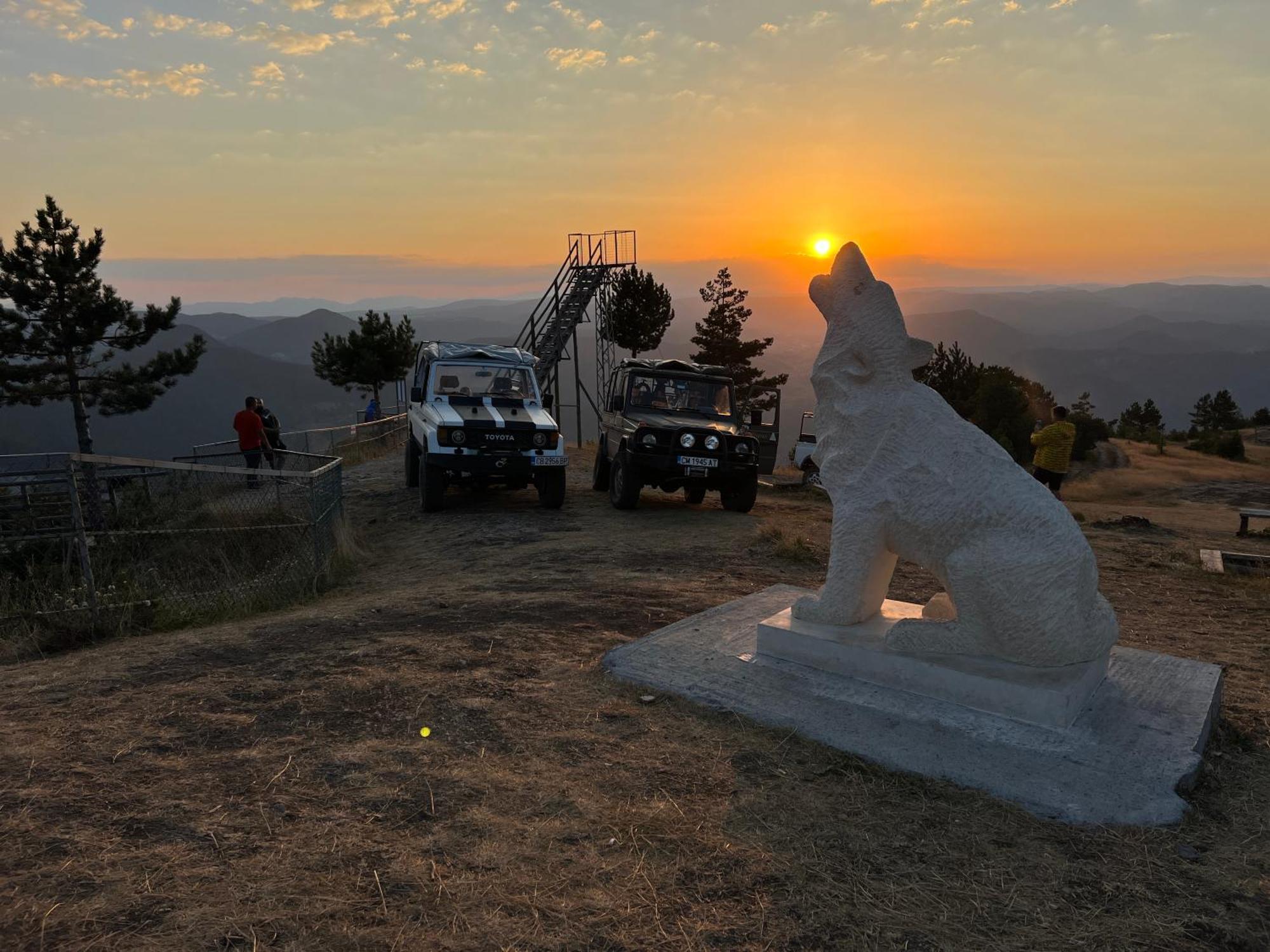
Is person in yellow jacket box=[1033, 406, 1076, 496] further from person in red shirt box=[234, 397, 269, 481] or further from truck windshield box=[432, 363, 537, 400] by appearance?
person in red shirt box=[234, 397, 269, 481]

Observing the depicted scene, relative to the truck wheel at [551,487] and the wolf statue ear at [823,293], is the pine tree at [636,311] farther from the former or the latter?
the wolf statue ear at [823,293]

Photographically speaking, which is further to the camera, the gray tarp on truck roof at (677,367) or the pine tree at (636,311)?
the pine tree at (636,311)

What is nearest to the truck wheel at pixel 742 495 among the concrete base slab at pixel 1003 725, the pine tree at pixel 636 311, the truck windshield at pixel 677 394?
the truck windshield at pixel 677 394

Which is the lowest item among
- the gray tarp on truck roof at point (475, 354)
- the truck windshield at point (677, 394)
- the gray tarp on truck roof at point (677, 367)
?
the truck windshield at point (677, 394)

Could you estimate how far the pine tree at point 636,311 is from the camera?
27000mm

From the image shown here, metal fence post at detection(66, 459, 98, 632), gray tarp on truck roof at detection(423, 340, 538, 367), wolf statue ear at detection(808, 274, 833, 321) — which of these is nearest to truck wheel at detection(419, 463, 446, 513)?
gray tarp on truck roof at detection(423, 340, 538, 367)

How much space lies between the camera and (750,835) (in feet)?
9.96

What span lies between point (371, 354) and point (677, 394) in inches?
959

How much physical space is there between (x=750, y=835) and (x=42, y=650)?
17.6 feet

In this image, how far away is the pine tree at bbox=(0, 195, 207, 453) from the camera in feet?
66.2

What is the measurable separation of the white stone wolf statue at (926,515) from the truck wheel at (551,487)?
22.9ft

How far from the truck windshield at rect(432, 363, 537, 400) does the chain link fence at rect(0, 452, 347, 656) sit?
2.19m

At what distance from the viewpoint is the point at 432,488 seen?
11414mm

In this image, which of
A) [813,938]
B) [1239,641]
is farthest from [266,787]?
[1239,641]
